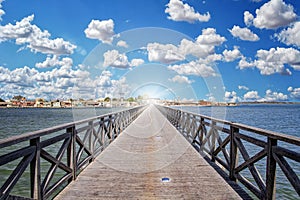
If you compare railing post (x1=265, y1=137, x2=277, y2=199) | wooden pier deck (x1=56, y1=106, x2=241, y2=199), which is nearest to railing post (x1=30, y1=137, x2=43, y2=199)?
wooden pier deck (x1=56, y1=106, x2=241, y2=199)

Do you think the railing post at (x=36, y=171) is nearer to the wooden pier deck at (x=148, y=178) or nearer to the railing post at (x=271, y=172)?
the wooden pier deck at (x=148, y=178)

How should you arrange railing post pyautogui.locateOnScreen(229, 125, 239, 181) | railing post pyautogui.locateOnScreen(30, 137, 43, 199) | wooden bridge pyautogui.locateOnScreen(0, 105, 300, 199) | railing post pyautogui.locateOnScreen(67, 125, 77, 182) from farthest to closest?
railing post pyautogui.locateOnScreen(229, 125, 239, 181)
railing post pyautogui.locateOnScreen(67, 125, 77, 182)
railing post pyautogui.locateOnScreen(30, 137, 43, 199)
wooden bridge pyautogui.locateOnScreen(0, 105, 300, 199)

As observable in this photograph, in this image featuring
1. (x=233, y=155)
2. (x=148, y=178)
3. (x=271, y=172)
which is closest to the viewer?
(x=271, y=172)

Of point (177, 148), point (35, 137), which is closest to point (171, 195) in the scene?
point (35, 137)

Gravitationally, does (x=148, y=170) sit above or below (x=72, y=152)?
below

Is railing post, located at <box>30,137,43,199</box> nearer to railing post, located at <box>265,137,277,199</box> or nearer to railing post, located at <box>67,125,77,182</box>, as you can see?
railing post, located at <box>67,125,77,182</box>

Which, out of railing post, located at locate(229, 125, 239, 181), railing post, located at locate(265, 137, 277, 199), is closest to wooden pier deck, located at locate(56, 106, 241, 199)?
railing post, located at locate(229, 125, 239, 181)

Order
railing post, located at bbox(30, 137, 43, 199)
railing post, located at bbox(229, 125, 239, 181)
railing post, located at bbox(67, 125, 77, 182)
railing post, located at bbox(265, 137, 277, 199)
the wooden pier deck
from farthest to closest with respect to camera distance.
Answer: railing post, located at bbox(229, 125, 239, 181)
railing post, located at bbox(67, 125, 77, 182)
the wooden pier deck
railing post, located at bbox(265, 137, 277, 199)
railing post, located at bbox(30, 137, 43, 199)

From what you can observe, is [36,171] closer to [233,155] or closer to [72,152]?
[72,152]

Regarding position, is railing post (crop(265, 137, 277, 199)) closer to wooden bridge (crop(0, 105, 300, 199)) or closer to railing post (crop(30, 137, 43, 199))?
wooden bridge (crop(0, 105, 300, 199))

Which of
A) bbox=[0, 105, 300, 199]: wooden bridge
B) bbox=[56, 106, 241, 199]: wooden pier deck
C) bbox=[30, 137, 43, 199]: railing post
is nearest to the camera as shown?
bbox=[0, 105, 300, 199]: wooden bridge

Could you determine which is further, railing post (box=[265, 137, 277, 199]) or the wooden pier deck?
the wooden pier deck

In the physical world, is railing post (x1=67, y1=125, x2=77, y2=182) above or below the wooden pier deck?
above

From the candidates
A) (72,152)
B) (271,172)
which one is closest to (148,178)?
(72,152)
